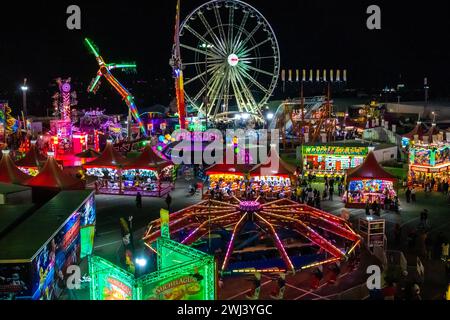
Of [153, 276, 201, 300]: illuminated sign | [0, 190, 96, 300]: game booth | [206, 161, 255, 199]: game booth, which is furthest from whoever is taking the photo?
[206, 161, 255, 199]: game booth

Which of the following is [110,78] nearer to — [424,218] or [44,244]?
[424,218]

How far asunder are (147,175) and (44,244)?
45.9 ft

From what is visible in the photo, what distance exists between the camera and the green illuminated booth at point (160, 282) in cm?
706

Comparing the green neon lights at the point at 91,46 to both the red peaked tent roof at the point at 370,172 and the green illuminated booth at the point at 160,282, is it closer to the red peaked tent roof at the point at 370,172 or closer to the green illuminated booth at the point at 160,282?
the red peaked tent roof at the point at 370,172

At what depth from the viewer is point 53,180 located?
18219mm

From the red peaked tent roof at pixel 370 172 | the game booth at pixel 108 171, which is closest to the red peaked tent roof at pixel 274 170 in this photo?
the red peaked tent roof at pixel 370 172

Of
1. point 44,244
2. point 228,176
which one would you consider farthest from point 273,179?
point 44,244

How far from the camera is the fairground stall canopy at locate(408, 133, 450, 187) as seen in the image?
2367cm

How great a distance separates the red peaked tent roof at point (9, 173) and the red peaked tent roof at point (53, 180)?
5.04ft

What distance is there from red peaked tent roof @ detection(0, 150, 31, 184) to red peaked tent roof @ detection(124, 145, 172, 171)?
4795 mm

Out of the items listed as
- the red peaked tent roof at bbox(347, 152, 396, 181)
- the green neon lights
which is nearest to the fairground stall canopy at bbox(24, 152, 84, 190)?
the red peaked tent roof at bbox(347, 152, 396, 181)

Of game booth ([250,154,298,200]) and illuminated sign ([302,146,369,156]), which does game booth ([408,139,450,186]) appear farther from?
game booth ([250,154,298,200])
